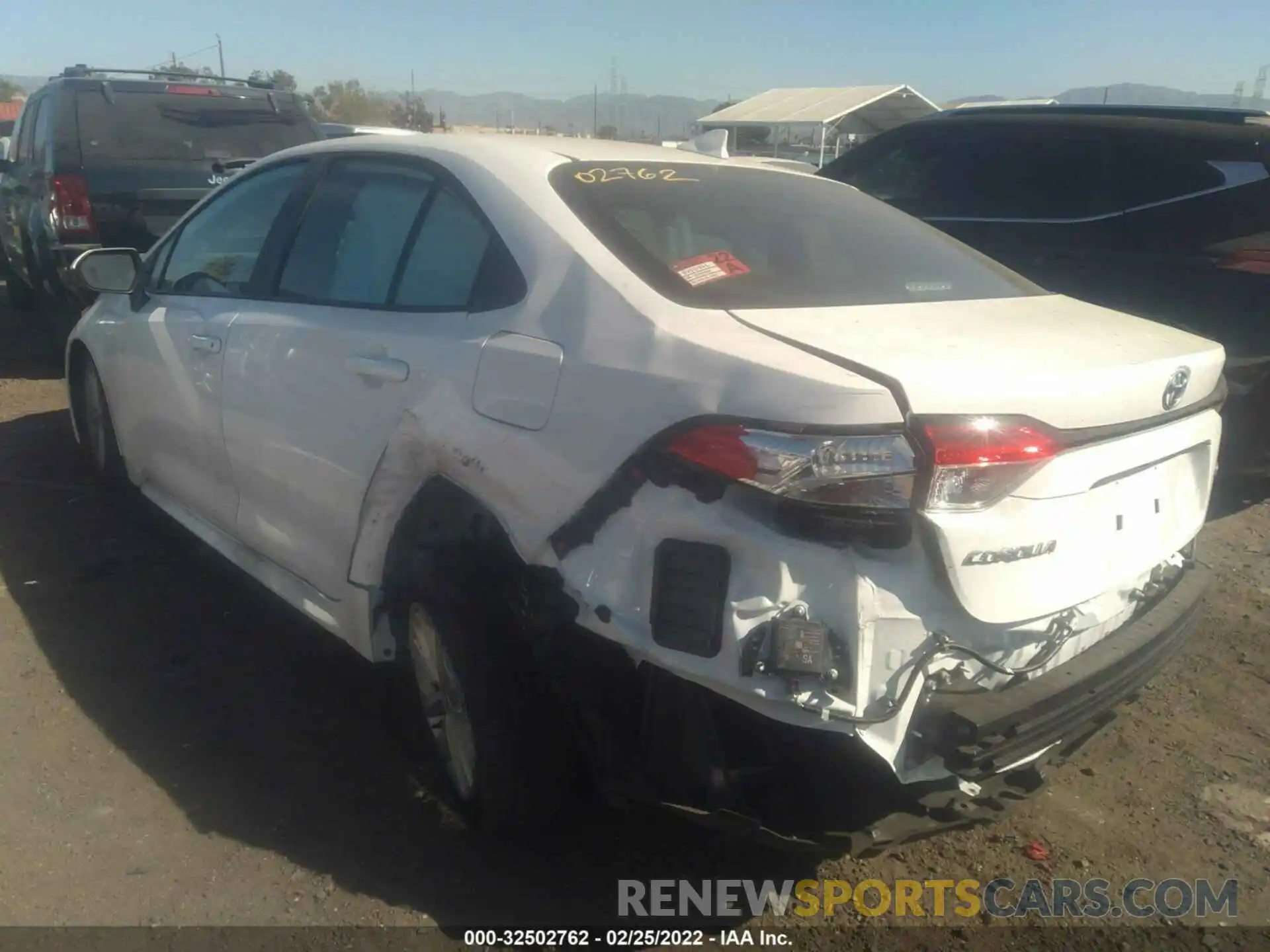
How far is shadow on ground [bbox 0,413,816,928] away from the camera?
260 centimetres

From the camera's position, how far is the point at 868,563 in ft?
6.23

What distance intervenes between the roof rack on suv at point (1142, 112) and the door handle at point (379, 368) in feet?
15.6

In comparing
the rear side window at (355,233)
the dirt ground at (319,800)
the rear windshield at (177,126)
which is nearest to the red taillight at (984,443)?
the dirt ground at (319,800)

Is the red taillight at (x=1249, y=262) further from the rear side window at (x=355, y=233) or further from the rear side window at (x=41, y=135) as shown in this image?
the rear side window at (x=41, y=135)

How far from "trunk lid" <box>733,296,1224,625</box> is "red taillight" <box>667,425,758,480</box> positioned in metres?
0.25

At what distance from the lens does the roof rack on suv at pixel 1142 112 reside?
5578 millimetres

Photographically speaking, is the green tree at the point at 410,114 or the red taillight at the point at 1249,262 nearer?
the red taillight at the point at 1249,262

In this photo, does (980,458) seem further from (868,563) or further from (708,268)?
(708,268)

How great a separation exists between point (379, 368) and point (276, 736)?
1.20 meters

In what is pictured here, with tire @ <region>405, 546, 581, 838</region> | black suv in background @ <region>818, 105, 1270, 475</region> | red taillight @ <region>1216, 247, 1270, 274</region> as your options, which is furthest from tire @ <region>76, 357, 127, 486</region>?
red taillight @ <region>1216, 247, 1270, 274</region>

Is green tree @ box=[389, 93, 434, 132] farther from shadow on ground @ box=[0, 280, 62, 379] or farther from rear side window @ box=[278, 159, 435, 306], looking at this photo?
rear side window @ box=[278, 159, 435, 306]

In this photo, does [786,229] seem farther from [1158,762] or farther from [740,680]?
[1158,762]

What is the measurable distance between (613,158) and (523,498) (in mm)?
1153

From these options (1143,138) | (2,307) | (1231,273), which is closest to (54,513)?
(1231,273)
